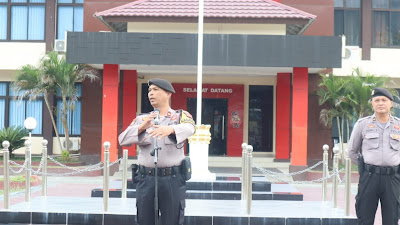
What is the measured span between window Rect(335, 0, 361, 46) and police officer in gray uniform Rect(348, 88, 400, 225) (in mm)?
17821

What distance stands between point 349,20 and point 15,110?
13.9 metres

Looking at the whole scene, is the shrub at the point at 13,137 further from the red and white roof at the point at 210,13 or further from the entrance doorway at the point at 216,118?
the entrance doorway at the point at 216,118

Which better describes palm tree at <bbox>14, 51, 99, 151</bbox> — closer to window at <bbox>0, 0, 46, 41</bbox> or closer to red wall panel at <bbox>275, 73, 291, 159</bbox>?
window at <bbox>0, 0, 46, 41</bbox>

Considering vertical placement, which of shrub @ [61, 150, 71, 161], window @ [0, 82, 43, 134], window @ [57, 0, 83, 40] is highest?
window @ [57, 0, 83, 40]

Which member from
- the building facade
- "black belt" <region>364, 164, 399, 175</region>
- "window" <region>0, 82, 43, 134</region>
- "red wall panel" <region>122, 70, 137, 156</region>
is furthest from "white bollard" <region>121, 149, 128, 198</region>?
"window" <region>0, 82, 43, 134</region>

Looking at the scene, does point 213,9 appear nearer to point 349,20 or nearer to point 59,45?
point 59,45

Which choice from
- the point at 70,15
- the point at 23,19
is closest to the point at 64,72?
the point at 70,15

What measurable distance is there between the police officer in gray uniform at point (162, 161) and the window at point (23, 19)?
19.8 metres

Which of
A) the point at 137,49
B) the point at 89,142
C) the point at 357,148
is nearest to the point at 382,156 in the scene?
the point at 357,148

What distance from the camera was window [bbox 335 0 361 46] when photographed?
24.5 metres

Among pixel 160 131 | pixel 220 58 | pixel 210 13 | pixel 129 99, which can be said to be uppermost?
pixel 210 13

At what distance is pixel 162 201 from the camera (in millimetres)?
6293

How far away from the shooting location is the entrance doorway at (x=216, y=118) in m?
24.0

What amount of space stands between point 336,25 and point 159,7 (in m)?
8.03
